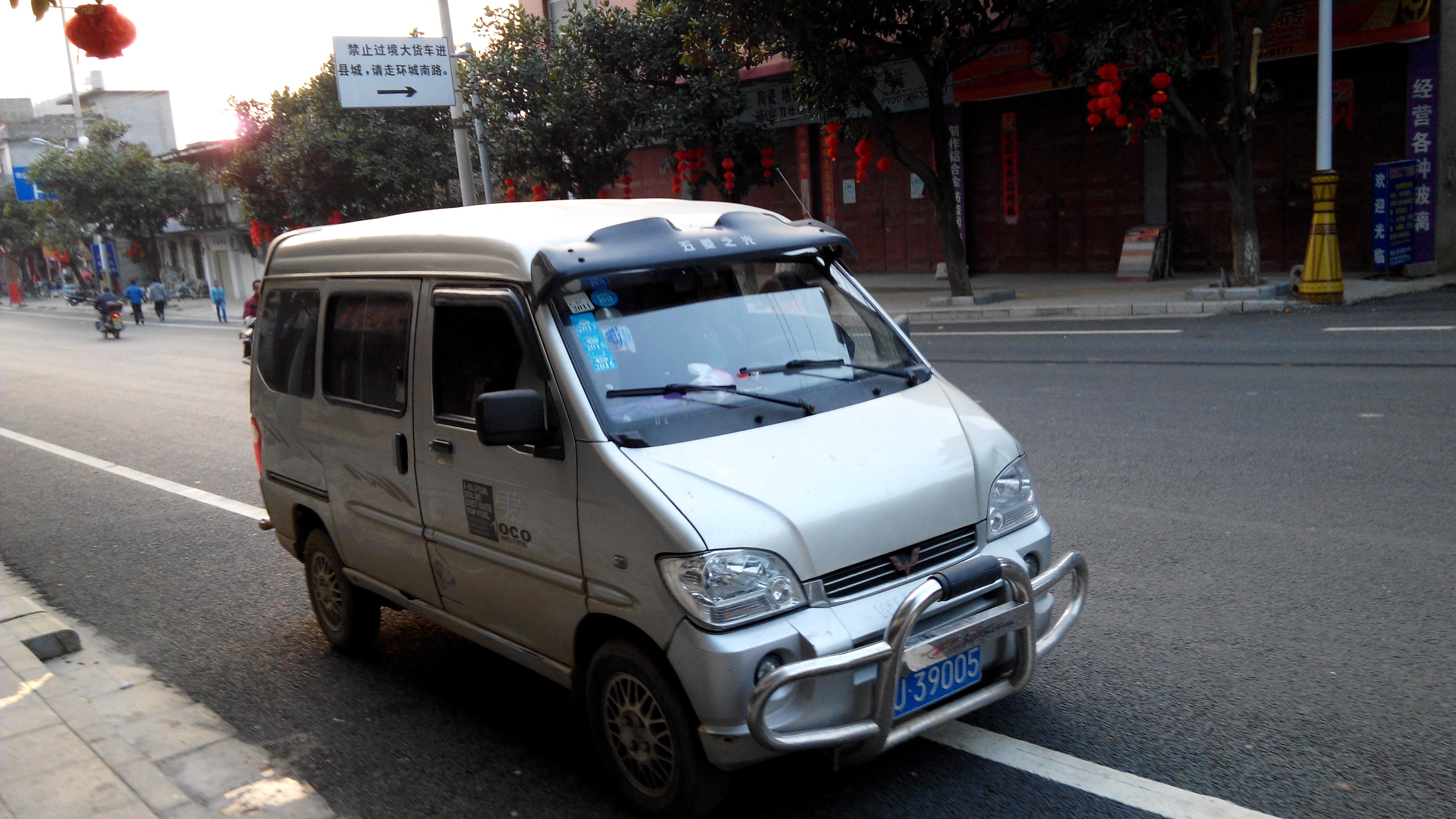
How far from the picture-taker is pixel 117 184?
146 feet

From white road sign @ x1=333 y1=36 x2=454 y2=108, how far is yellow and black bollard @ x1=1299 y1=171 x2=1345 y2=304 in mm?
14227

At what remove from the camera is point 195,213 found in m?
48.9

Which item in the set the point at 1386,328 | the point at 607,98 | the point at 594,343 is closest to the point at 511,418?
the point at 594,343

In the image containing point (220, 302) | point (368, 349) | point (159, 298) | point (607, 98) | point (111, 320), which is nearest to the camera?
point (368, 349)

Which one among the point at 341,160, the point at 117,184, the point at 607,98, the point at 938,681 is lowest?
the point at 938,681

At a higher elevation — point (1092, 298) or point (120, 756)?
point (1092, 298)

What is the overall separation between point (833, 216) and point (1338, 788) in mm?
23049

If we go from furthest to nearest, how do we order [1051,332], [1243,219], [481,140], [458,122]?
[481,140] < [458,122] < [1243,219] < [1051,332]

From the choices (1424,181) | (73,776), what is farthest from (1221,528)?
(1424,181)

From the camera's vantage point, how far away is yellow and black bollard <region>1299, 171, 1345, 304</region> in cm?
1412

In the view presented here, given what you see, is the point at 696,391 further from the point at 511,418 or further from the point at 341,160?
the point at 341,160

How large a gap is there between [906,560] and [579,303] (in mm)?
1326

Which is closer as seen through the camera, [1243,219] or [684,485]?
[684,485]

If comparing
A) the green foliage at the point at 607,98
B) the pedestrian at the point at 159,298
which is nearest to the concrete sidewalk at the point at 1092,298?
the green foliage at the point at 607,98
